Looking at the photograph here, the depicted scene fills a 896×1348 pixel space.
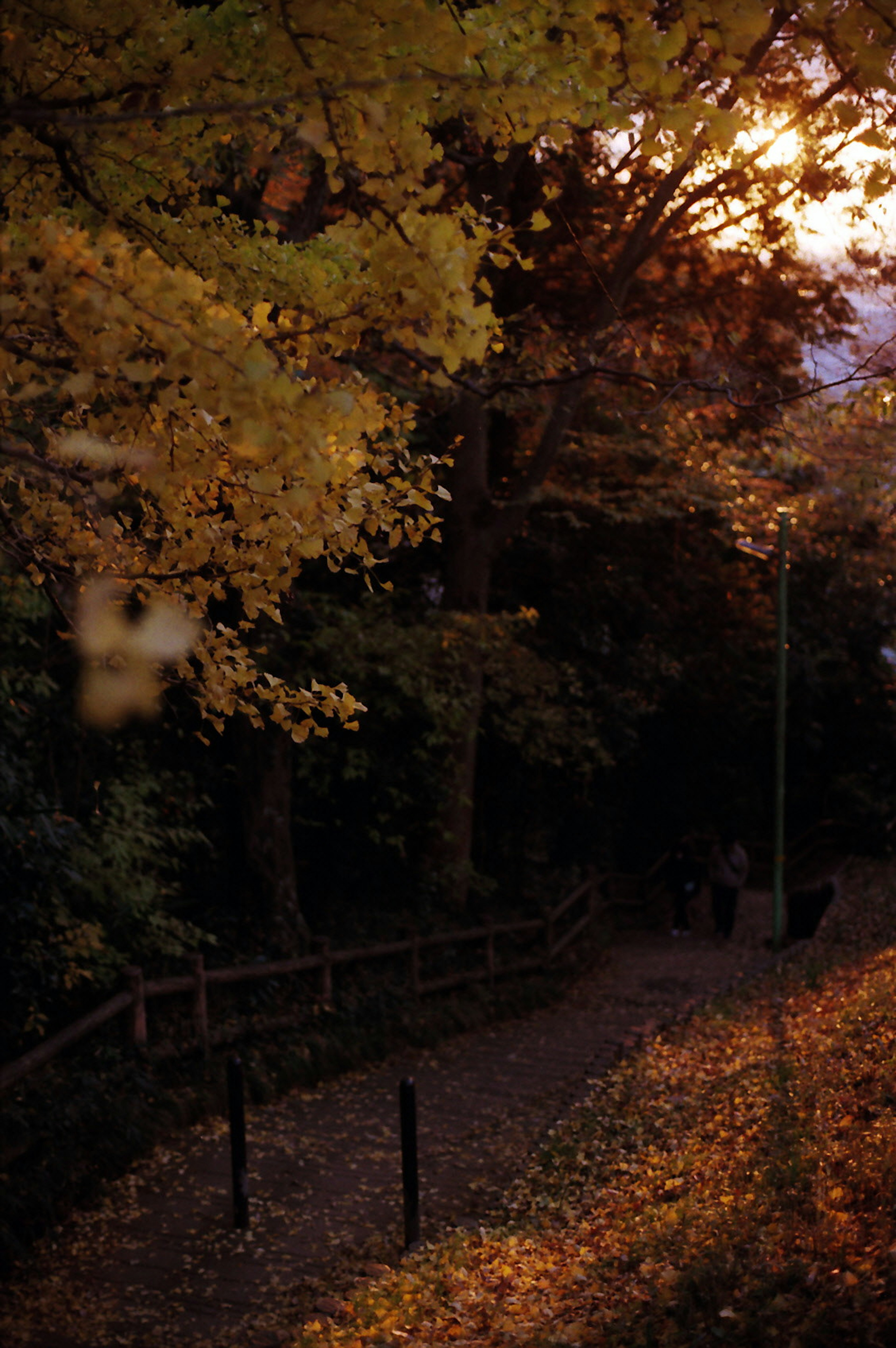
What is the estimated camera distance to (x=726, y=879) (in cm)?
2031

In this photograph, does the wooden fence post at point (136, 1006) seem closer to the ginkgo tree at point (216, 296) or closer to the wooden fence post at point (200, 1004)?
the wooden fence post at point (200, 1004)

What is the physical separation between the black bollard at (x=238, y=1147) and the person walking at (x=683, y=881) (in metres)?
14.9

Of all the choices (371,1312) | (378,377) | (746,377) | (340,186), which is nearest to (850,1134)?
(371,1312)

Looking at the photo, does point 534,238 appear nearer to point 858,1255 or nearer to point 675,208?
point 675,208

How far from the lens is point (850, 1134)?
5.25 meters

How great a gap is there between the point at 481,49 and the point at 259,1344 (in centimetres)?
560

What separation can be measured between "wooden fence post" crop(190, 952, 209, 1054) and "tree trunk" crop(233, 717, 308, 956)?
2.15 metres

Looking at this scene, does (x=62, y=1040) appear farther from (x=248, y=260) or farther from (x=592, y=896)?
(x=592, y=896)

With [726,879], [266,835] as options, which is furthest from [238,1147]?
[726,879]

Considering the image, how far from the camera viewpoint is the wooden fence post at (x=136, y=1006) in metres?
8.83

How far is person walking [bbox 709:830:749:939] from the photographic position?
66.1ft

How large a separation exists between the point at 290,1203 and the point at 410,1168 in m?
1.06

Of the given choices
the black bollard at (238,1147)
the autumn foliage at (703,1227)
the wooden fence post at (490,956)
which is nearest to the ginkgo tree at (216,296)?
the autumn foliage at (703,1227)

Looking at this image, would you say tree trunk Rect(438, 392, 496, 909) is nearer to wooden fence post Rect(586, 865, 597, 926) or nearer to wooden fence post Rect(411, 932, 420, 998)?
wooden fence post Rect(411, 932, 420, 998)
